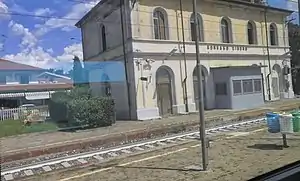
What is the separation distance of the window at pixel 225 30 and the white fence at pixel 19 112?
9661 mm

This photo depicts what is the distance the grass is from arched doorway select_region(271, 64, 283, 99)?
12965 mm

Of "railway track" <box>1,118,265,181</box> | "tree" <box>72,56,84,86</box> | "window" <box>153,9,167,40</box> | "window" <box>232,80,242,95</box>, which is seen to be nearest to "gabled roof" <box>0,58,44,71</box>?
"railway track" <box>1,118,265,181</box>

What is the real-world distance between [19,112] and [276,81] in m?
14.2

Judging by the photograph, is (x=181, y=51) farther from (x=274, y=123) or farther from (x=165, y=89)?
(x=274, y=123)

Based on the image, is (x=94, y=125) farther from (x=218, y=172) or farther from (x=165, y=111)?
(x=218, y=172)

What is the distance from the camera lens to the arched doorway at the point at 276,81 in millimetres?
20719

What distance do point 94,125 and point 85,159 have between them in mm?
5984

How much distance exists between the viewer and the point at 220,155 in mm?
5984

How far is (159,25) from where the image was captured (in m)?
16.0

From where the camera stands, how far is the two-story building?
14.9 meters

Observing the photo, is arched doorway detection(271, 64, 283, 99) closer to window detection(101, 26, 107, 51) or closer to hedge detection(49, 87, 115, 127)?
window detection(101, 26, 107, 51)

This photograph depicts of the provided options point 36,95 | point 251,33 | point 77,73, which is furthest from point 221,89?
point 36,95

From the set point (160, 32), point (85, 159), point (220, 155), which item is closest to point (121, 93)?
point (160, 32)

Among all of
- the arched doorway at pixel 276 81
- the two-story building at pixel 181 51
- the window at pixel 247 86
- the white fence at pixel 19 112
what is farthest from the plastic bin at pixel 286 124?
the arched doorway at pixel 276 81
